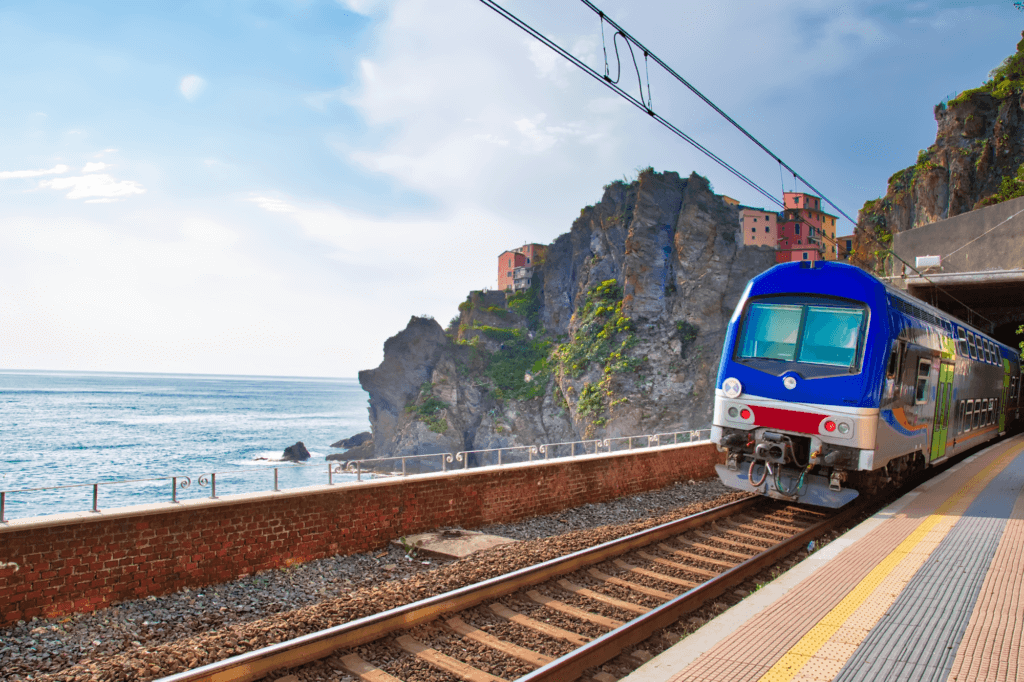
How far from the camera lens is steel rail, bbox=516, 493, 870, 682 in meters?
4.43

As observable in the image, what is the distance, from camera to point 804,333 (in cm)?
976

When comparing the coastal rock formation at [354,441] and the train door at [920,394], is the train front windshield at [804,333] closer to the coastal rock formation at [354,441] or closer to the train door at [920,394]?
the train door at [920,394]

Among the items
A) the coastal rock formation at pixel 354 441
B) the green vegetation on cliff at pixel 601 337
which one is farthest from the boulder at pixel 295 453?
the green vegetation on cliff at pixel 601 337

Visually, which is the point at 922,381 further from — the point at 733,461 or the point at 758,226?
the point at 758,226

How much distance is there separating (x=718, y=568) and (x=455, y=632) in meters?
3.47

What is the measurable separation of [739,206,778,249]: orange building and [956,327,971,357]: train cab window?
54998 mm

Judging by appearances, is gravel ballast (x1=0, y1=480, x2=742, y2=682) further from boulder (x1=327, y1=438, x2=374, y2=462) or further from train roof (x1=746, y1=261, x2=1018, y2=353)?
boulder (x1=327, y1=438, x2=374, y2=462)

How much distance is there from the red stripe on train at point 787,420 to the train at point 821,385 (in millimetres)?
15

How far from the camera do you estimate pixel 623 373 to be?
61438 millimetres

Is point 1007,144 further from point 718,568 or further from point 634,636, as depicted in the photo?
point 634,636

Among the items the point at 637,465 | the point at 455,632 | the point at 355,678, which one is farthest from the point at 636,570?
the point at 637,465

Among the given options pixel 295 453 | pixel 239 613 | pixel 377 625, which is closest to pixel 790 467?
pixel 377 625

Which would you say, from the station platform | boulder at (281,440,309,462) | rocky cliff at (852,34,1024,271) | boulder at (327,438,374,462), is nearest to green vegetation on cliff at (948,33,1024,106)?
rocky cliff at (852,34,1024,271)

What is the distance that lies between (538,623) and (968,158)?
44.9m
